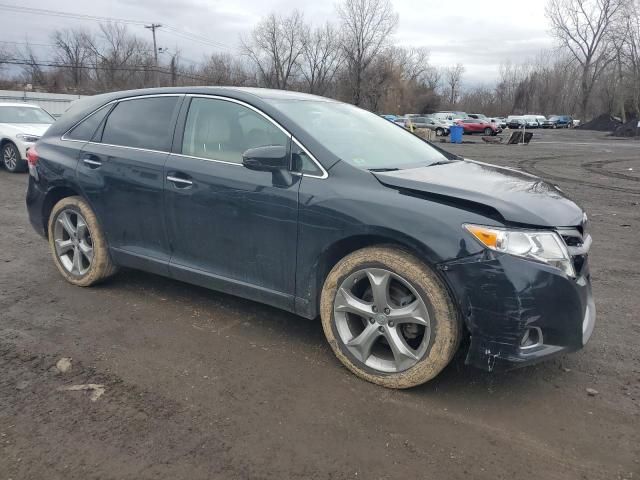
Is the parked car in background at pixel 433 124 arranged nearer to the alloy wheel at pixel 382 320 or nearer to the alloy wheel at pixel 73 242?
the alloy wheel at pixel 73 242

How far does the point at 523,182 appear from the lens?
132 inches

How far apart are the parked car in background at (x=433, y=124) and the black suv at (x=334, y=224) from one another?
36392 millimetres

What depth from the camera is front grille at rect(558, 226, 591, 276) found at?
9.18ft

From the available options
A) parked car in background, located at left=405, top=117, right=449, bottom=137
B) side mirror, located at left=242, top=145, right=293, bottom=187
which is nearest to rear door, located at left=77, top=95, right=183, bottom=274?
side mirror, located at left=242, top=145, right=293, bottom=187

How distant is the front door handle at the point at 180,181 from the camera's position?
3646 millimetres

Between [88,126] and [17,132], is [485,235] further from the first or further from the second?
[17,132]

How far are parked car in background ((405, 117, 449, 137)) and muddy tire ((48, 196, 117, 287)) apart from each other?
36327 millimetres

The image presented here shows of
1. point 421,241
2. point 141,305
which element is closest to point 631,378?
point 421,241

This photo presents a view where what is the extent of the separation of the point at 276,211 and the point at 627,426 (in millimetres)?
2256

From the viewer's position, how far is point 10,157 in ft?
39.2

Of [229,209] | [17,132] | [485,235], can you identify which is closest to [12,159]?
[17,132]

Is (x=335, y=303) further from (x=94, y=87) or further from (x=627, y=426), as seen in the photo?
(x=94, y=87)

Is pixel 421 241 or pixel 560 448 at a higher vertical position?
pixel 421 241

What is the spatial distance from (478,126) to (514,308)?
139 feet
